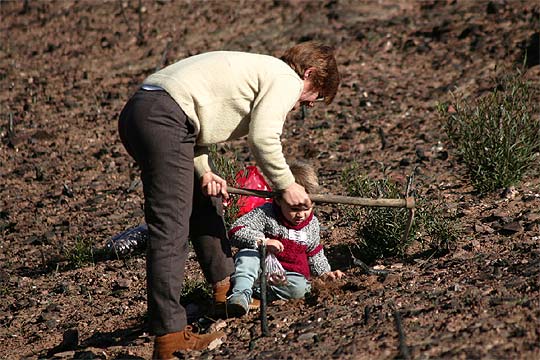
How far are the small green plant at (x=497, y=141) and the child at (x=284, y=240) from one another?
1.37 m

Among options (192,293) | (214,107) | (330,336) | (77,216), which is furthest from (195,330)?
(77,216)

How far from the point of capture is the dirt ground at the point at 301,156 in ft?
15.6

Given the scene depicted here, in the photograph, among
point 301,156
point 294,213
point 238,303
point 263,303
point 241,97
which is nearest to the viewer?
point 241,97

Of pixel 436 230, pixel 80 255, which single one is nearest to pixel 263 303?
pixel 436 230

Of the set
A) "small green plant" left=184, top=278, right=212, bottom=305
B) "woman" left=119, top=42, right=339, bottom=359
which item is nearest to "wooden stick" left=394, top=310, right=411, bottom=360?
"woman" left=119, top=42, right=339, bottom=359

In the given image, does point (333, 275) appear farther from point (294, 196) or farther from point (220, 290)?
point (294, 196)

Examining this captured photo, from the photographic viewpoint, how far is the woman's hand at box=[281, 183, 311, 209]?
4.85m

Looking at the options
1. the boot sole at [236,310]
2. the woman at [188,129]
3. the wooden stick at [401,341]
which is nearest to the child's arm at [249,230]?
the boot sole at [236,310]

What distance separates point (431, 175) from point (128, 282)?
2338mm

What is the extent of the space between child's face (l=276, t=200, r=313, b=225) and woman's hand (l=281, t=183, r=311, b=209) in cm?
34

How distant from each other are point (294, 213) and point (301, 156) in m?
2.70

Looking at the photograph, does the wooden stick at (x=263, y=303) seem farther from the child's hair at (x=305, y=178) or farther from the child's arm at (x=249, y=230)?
the child's hair at (x=305, y=178)

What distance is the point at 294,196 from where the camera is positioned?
4863 millimetres

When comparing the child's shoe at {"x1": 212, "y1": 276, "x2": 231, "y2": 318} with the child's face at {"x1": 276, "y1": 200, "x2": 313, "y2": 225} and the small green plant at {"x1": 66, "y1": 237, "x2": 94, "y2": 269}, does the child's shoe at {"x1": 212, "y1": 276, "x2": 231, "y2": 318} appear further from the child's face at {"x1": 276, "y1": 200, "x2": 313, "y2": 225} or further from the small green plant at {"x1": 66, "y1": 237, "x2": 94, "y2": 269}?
the small green plant at {"x1": 66, "y1": 237, "x2": 94, "y2": 269}
